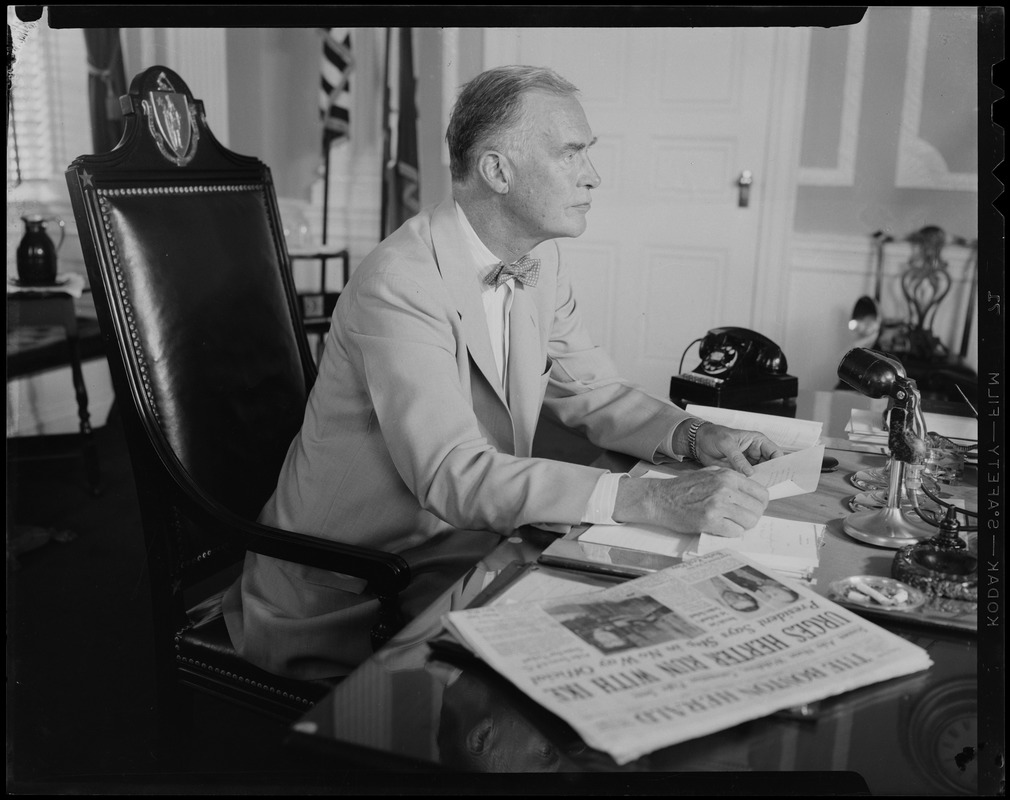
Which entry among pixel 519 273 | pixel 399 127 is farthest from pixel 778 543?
pixel 399 127

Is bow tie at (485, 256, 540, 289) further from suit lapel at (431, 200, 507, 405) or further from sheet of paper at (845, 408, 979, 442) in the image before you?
sheet of paper at (845, 408, 979, 442)

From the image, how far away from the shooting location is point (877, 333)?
4805 millimetres

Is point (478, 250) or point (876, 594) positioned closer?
point (876, 594)

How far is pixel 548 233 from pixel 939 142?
12.1 feet

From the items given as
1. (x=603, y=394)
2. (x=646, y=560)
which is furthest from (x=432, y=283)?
(x=646, y=560)

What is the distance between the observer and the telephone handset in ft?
7.38

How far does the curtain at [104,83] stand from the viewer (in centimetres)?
530

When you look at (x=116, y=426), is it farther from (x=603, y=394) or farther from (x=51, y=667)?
(x=603, y=394)

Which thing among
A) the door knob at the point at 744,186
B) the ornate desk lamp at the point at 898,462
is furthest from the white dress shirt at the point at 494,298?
the door knob at the point at 744,186

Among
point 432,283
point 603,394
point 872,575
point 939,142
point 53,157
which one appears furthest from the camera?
point 53,157

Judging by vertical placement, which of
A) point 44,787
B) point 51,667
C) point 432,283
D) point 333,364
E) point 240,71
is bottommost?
point 51,667

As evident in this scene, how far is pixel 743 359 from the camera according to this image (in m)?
2.25

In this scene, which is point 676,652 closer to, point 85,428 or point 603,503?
point 603,503

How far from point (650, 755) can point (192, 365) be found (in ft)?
3.85
